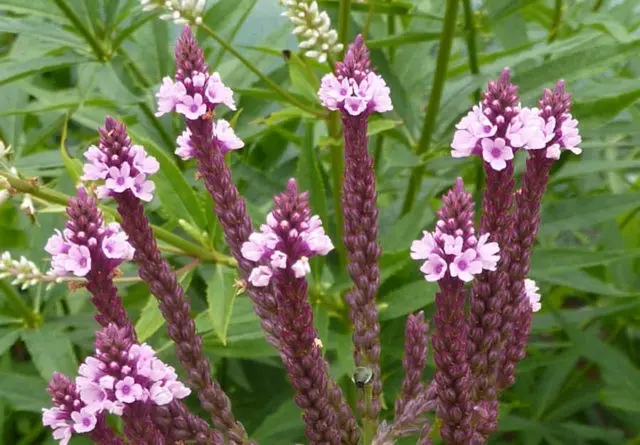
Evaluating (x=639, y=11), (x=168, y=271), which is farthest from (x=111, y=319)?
(x=639, y=11)

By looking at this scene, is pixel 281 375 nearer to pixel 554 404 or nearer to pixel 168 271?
pixel 554 404

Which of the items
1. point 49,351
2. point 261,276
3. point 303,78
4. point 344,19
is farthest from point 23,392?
point 261,276

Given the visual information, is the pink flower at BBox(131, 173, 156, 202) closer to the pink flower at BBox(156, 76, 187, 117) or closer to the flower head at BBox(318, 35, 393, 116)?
the pink flower at BBox(156, 76, 187, 117)

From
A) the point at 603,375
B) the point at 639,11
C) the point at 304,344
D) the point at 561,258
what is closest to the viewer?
the point at 304,344

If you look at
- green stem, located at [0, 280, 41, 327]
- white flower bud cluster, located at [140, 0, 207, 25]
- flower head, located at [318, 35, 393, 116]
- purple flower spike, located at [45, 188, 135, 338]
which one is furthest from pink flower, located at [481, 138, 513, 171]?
green stem, located at [0, 280, 41, 327]

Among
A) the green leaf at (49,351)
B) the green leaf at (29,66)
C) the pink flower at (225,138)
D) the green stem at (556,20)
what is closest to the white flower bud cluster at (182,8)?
the pink flower at (225,138)

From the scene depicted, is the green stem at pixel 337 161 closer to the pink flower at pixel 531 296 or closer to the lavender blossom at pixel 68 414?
the pink flower at pixel 531 296
